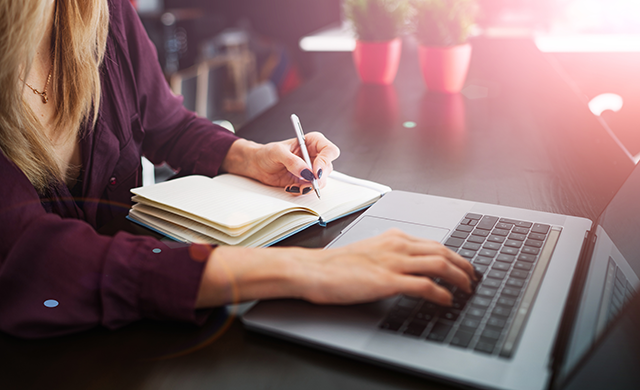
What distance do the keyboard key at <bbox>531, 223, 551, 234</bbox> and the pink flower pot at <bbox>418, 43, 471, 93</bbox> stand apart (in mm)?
942

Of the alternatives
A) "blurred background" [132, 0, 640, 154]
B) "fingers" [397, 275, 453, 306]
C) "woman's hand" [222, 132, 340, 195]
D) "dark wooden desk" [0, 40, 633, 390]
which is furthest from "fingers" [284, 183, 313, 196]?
"blurred background" [132, 0, 640, 154]

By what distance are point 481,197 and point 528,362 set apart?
1.51 feet

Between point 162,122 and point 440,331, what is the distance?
817 mm

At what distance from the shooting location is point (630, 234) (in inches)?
21.6

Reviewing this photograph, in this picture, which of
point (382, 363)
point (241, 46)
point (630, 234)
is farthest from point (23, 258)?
point (241, 46)

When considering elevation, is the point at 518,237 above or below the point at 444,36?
below

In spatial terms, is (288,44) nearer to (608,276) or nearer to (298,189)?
(298,189)

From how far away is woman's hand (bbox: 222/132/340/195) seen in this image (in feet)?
2.78

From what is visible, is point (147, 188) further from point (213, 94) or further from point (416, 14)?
point (213, 94)

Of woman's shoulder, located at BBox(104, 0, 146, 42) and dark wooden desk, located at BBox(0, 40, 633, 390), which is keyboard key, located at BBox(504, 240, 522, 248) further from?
woman's shoulder, located at BBox(104, 0, 146, 42)

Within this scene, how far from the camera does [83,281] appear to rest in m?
0.52

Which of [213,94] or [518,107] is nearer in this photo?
[518,107]

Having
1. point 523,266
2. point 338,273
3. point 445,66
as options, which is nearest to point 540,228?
point 523,266

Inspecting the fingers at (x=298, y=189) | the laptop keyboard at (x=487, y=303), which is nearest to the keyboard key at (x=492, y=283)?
the laptop keyboard at (x=487, y=303)
